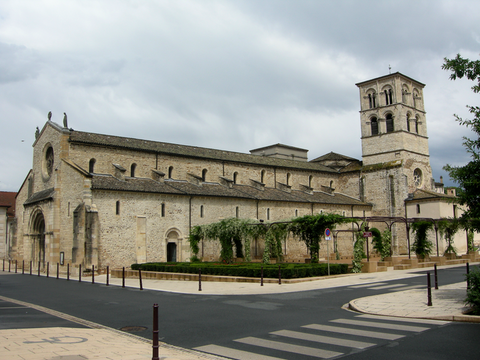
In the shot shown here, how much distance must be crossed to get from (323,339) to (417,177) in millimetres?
45565

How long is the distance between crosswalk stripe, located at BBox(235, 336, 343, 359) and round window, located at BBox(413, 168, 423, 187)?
44.6 metres

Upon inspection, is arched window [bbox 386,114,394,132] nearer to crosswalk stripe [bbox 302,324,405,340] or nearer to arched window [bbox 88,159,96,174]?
arched window [bbox 88,159,96,174]

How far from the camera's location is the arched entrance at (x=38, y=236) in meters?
35.3

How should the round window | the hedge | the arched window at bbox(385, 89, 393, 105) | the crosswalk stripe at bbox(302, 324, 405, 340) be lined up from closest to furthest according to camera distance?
the crosswalk stripe at bbox(302, 324, 405, 340), the hedge, the round window, the arched window at bbox(385, 89, 393, 105)

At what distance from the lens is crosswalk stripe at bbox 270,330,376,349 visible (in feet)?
26.7

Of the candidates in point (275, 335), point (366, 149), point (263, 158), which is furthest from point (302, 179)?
point (275, 335)

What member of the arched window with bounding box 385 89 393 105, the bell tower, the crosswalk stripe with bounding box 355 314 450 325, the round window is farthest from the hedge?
the arched window with bounding box 385 89 393 105

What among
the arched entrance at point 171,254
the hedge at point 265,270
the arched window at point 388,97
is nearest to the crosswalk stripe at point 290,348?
the hedge at point 265,270

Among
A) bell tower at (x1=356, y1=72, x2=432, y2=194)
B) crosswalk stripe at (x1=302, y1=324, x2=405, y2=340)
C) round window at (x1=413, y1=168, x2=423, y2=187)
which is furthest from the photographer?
round window at (x1=413, y1=168, x2=423, y2=187)

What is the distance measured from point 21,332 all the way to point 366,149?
158ft

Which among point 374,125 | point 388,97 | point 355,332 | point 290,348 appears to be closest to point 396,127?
point 374,125

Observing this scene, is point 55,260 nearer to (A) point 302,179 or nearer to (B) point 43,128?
(B) point 43,128

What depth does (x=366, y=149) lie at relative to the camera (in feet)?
170

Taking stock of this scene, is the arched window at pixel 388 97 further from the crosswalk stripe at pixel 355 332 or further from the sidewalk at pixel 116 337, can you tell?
the crosswalk stripe at pixel 355 332
